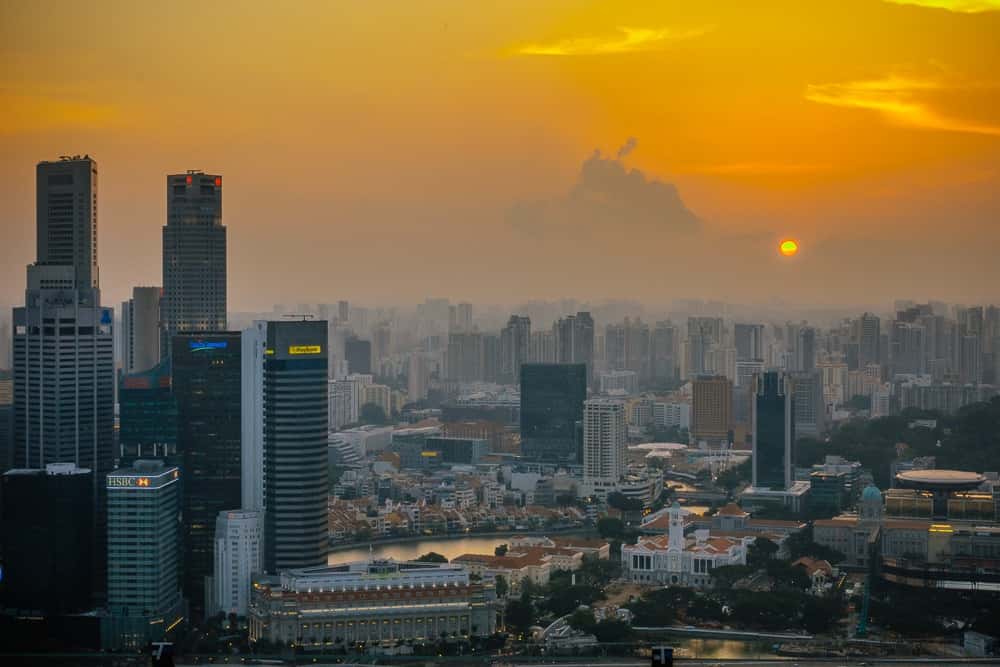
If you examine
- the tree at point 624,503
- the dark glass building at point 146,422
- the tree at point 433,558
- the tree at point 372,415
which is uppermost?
the dark glass building at point 146,422

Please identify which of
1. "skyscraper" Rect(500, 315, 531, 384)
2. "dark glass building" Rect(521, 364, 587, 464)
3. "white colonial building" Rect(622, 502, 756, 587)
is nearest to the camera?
"white colonial building" Rect(622, 502, 756, 587)

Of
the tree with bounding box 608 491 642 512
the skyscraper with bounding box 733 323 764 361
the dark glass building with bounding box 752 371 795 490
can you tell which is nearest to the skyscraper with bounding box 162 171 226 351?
the tree with bounding box 608 491 642 512

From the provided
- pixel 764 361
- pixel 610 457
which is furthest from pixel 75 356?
pixel 764 361

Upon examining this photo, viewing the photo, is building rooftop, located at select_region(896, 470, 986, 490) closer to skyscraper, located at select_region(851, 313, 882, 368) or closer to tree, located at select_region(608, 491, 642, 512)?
skyscraper, located at select_region(851, 313, 882, 368)

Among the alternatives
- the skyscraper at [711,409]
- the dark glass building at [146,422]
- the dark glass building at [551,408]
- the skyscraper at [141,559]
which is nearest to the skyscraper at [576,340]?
the dark glass building at [551,408]

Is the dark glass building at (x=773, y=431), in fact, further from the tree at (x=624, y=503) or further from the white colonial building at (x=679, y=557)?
the white colonial building at (x=679, y=557)
